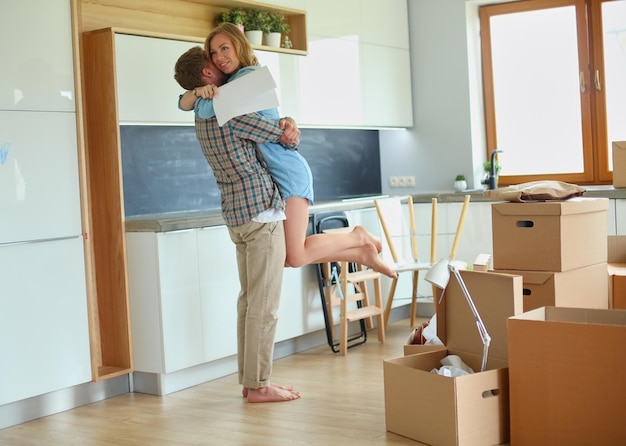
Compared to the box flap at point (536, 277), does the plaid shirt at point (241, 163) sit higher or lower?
higher

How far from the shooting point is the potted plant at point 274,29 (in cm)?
511

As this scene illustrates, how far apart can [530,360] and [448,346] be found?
552mm

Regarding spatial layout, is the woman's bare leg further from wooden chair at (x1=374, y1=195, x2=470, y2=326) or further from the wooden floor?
wooden chair at (x1=374, y1=195, x2=470, y2=326)

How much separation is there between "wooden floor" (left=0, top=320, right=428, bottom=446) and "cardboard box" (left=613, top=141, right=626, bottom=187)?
1854 mm

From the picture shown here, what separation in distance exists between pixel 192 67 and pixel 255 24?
1.23 metres

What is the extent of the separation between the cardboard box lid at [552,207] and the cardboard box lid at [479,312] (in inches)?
15.4

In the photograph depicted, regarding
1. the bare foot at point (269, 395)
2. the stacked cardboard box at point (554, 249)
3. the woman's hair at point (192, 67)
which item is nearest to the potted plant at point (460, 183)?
the stacked cardboard box at point (554, 249)

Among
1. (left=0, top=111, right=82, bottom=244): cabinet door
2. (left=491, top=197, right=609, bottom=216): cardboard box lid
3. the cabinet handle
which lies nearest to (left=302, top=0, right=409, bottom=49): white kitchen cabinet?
the cabinet handle

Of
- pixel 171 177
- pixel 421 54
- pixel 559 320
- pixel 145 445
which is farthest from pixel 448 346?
pixel 421 54

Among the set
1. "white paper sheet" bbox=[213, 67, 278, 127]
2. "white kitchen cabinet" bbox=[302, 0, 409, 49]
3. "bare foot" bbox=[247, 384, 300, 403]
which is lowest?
"bare foot" bbox=[247, 384, 300, 403]

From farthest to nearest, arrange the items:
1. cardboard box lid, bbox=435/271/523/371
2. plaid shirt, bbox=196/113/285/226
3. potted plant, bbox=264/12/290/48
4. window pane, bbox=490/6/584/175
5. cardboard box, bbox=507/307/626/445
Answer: window pane, bbox=490/6/584/175 → potted plant, bbox=264/12/290/48 → plaid shirt, bbox=196/113/285/226 → cardboard box lid, bbox=435/271/523/371 → cardboard box, bbox=507/307/626/445

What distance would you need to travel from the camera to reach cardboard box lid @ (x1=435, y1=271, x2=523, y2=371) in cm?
332

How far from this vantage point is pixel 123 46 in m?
4.14

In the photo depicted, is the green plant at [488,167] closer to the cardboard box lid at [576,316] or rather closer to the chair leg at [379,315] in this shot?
the chair leg at [379,315]
